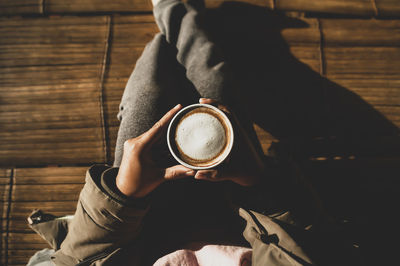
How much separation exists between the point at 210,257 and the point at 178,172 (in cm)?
36

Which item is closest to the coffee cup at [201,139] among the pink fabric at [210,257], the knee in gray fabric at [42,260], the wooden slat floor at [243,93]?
the pink fabric at [210,257]

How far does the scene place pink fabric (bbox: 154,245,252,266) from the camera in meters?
0.84

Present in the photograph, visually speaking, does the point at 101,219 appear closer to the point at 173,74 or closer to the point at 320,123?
the point at 173,74

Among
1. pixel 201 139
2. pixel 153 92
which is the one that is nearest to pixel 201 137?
pixel 201 139

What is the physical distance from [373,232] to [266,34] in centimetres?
139

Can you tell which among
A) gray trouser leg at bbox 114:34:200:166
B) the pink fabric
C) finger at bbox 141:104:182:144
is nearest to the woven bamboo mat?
gray trouser leg at bbox 114:34:200:166

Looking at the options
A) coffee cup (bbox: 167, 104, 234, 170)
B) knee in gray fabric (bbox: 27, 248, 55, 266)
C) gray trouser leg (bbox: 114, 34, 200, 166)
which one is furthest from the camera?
knee in gray fabric (bbox: 27, 248, 55, 266)

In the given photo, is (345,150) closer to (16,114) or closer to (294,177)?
(294,177)

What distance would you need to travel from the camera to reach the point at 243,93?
1.39 meters

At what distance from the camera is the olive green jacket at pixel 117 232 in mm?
828

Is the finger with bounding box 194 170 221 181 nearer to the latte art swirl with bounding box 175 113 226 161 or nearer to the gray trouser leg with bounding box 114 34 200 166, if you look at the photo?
the latte art swirl with bounding box 175 113 226 161

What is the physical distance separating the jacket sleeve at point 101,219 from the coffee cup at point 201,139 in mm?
301

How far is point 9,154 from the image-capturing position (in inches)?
55.1

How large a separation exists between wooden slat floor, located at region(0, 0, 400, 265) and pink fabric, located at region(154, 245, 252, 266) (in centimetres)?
67
